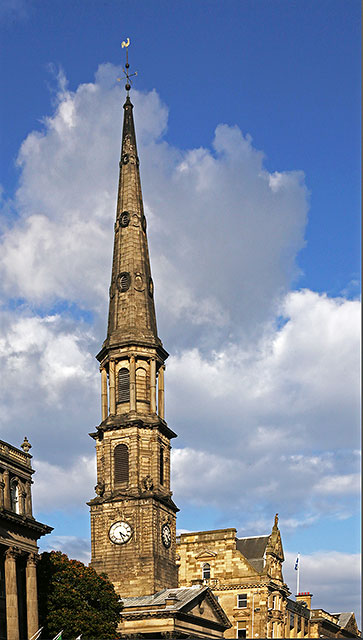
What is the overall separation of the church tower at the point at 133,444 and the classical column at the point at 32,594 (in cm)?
2260

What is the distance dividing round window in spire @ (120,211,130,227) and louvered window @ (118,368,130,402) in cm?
1749

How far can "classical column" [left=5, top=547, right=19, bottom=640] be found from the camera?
6153 cm

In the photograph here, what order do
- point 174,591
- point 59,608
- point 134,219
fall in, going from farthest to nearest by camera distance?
point 134,219
point 174,591
point 59,608

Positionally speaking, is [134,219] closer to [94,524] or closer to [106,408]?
[106,408]

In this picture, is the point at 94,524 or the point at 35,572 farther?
the point at 94,524

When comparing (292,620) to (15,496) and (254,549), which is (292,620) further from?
(15,496)

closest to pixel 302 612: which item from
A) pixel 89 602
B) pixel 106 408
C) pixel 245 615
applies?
pixel 245 615

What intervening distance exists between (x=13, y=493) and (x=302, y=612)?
60.8 metres

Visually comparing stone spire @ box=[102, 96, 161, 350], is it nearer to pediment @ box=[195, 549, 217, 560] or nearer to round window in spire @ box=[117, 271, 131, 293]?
round window in spire @ box=[117, 271, 131, 293]

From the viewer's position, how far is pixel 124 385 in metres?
95.9

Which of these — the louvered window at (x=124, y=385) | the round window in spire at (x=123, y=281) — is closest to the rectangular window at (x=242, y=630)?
the louvered window at (x=124, y=385)

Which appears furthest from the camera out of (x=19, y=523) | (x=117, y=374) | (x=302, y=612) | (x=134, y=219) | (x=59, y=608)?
(x=302, y=612)

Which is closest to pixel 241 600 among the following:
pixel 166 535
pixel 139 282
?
pixel 166 535

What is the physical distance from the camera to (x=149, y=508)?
9000 cm
